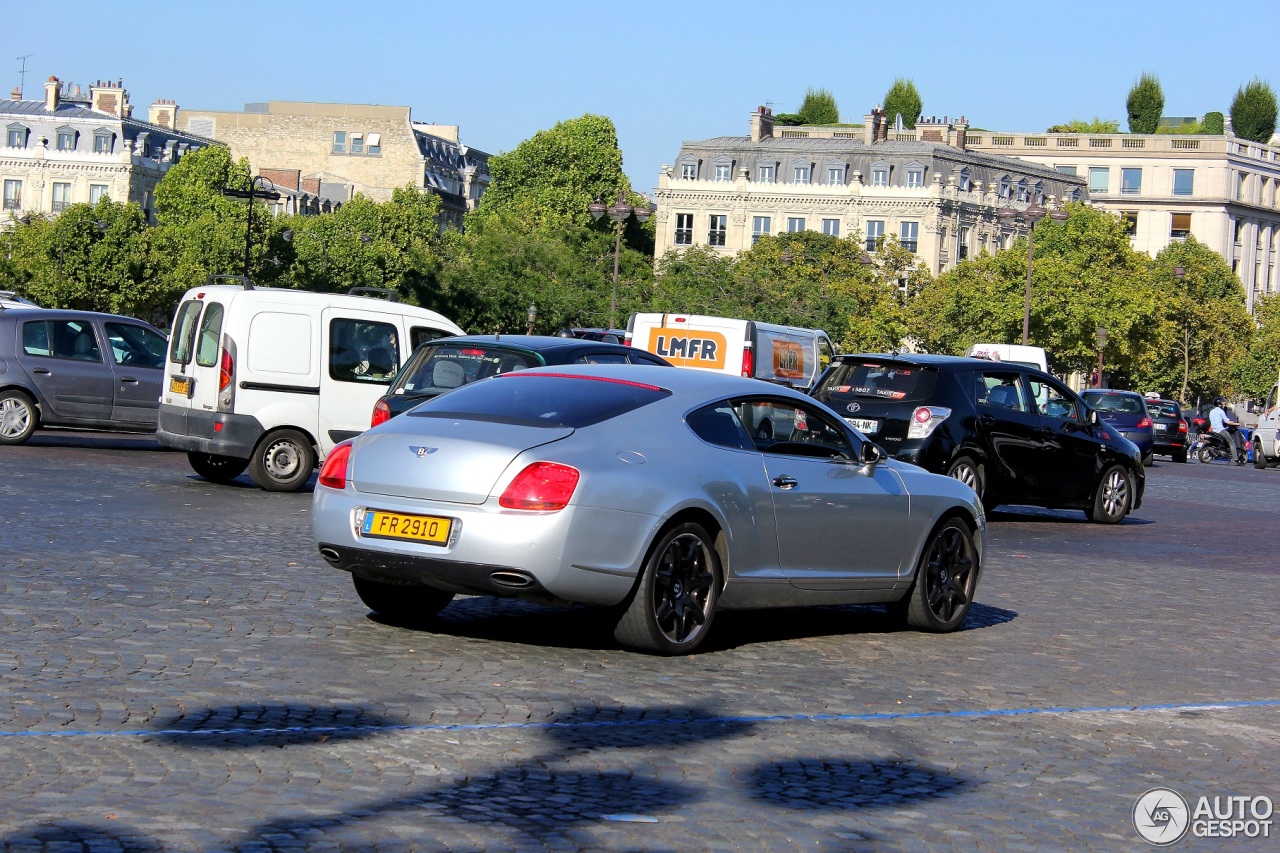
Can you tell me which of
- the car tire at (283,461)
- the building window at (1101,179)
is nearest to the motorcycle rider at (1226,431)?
the car tire at (283,461)

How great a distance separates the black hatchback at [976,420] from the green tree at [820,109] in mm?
142493

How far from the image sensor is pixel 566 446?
27.6 feet

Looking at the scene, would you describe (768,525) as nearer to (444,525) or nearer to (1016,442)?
(444,525)

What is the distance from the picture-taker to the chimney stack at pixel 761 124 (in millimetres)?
126938

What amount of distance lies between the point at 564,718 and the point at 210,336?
11529mm

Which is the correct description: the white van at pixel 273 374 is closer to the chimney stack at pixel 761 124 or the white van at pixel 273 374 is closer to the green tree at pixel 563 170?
the green tree at pixel 563 170

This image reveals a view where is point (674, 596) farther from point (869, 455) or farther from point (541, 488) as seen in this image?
point (869, 455)

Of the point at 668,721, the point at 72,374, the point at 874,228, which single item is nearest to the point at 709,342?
the point at 72,374

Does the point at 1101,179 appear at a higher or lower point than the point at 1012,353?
higher

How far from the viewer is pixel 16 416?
21.4m

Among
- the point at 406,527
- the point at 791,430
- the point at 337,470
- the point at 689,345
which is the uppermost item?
the point at 689,345

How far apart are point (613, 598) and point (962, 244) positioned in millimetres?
114665

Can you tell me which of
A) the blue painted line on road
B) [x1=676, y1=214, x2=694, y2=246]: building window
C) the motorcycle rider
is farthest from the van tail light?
[x1=676, y1=214, x2=694, y2=246]: building window

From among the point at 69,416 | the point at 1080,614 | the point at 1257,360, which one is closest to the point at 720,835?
the point at 1080,614
